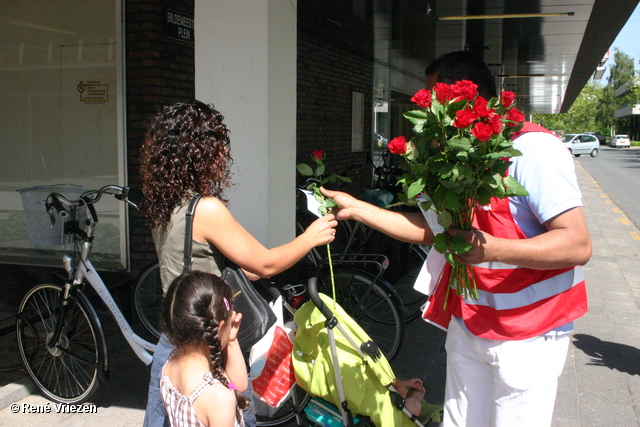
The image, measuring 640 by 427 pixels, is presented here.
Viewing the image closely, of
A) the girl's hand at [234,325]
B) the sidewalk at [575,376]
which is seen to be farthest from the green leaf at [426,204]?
the sidewalk at [575,376]

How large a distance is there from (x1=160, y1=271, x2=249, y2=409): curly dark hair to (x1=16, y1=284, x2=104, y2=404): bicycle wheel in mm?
1933

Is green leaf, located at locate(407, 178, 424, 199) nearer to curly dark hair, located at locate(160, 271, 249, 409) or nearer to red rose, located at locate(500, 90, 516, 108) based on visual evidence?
red rose, located at locate(500, 90, 516, 108)

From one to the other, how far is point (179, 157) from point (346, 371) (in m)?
1.22

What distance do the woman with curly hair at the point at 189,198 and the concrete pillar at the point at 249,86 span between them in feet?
3.40

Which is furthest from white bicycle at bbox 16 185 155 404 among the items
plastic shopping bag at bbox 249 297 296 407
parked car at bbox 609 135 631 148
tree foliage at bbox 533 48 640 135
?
tree foliage at bbox 533 48 640 135

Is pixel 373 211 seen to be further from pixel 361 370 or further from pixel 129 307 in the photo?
pixel 129 307

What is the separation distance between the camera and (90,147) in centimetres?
610

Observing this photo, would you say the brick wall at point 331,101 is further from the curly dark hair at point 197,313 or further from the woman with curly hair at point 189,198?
the curly dark hair at point 197,313

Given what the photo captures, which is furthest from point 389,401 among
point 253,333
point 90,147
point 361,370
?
point 90,147

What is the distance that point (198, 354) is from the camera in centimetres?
212

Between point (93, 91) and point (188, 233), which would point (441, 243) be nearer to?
point (188, 233)

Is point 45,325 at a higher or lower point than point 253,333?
lower

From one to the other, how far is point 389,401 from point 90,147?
14.9ft

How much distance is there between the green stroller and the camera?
2697 millimetres
